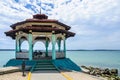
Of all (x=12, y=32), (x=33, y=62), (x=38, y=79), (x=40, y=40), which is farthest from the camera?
(x=40, y=40)

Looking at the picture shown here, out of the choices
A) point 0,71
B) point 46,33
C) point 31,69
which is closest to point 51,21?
point 46,33

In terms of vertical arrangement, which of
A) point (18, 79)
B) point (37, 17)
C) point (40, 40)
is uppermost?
point (37, 17)

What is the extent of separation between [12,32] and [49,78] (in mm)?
10568

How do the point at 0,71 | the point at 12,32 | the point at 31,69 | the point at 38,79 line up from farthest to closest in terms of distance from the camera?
the point at 12,32, the point at 31,69, the point at 0,71, the point at 38,79

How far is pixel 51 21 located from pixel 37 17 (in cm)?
275

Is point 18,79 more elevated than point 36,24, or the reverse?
point 36,24

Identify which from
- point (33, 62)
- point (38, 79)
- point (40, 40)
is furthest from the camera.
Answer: point (40, 40)

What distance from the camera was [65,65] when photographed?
76.7 feet

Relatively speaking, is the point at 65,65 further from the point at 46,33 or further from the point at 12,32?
the point at 12,32

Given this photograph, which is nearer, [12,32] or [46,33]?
[46,33]

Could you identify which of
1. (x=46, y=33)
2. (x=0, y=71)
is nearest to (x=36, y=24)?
(x=46, y=33)

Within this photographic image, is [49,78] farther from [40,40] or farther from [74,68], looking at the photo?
[40,40]

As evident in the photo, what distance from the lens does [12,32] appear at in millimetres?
25547

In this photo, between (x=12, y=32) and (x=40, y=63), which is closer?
(x=40, y=63)
